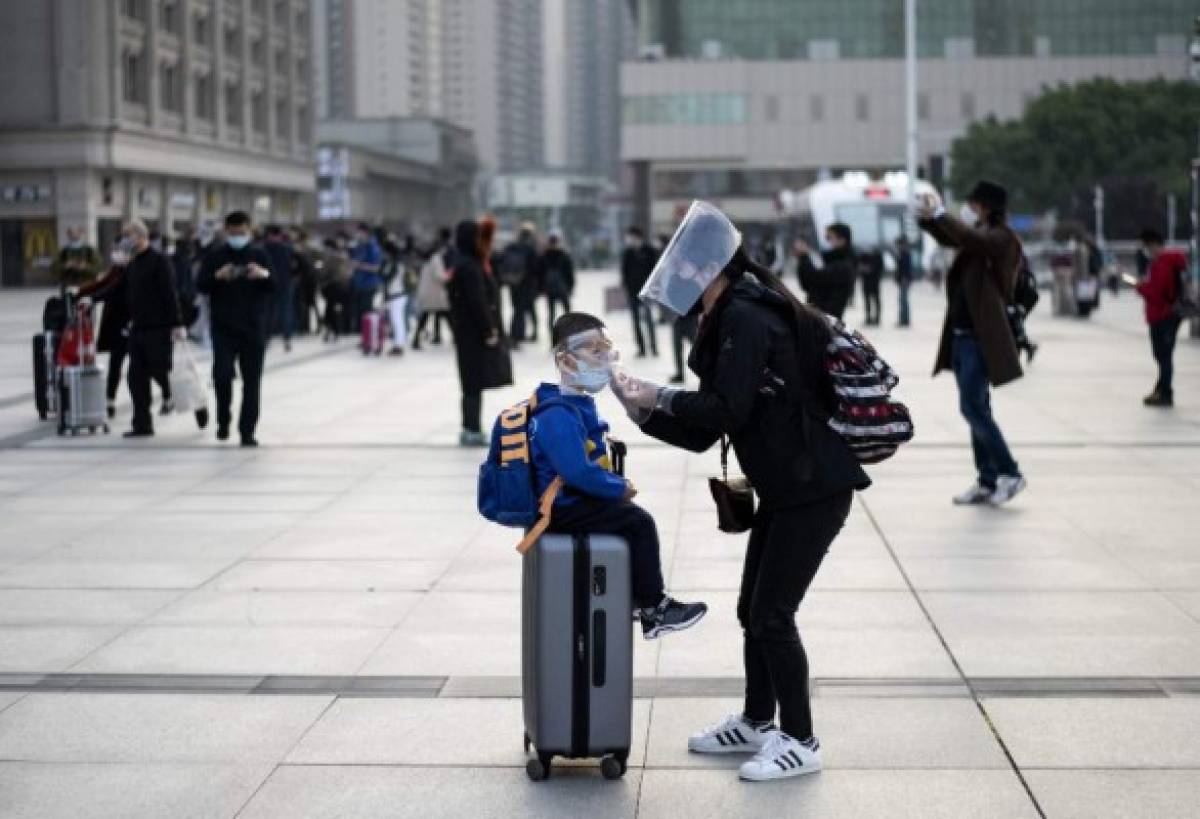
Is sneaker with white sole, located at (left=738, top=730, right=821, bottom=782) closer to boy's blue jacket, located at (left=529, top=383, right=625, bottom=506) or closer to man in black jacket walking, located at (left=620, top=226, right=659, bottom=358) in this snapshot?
boy's blue jacket, located at (left=529, top=383, right=625, bottom=506)

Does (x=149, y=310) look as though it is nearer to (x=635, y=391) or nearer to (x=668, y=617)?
(x=668, y=617)

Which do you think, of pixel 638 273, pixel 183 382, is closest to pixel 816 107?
pixel 638 273

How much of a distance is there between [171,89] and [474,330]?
62.0m

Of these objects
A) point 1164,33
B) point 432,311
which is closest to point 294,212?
point 1164,33

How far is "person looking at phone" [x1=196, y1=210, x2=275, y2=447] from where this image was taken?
1570 cm

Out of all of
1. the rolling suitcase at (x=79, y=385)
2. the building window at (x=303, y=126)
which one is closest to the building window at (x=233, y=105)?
the building window at (x=303, y=126)

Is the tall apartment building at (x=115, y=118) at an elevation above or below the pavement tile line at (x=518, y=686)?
above

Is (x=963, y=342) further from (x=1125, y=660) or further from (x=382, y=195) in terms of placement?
(x=382, y=195)

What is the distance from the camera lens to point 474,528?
11492 mm

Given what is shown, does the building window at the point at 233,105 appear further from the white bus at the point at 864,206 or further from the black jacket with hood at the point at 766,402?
the black jacket with hood at the point at 766,402

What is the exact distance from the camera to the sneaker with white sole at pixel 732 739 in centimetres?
646

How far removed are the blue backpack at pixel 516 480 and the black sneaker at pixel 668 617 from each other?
0.44 m

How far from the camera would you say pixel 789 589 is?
611cm

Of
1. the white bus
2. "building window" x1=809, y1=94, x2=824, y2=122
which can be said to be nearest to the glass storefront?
"building window" x1=809, y1=94, x2=824, y2=122
